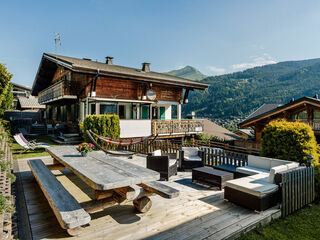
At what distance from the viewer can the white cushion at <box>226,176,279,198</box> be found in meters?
3.77

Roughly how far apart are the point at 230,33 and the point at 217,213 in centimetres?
1958

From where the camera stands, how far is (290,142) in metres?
5.51

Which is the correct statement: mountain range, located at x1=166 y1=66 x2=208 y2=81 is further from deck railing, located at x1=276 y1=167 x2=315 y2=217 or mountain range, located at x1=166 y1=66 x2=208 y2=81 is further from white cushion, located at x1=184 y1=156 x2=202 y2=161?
deck railing, located at x1=276 y1=167 x2=315 y2=217

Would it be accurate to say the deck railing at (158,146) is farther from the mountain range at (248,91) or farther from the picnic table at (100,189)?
the mountain range at (248,91)

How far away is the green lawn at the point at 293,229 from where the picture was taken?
3.18 m

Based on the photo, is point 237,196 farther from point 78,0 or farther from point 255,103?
point 255,103

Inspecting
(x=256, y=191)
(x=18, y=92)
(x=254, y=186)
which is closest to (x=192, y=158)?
(x=254, y=186)

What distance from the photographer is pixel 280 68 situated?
10138cm

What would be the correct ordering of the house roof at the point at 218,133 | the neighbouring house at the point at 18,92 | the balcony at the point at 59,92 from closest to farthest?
the balcony at the point at 59,92 < the house roof at the point at 218,133 < the neighbouring house at the point at 18,92

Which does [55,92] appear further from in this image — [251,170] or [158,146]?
[251,170]

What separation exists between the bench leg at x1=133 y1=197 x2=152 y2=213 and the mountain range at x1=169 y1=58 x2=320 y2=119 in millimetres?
64411

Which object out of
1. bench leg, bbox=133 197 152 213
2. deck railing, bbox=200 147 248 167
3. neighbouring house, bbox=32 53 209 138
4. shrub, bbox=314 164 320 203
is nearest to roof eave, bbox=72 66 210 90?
neighbouring house, bbox=32 53 209 138

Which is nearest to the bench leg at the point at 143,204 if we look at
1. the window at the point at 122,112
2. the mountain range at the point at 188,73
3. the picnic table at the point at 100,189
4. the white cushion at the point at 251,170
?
the picnic table at the point at 100,189

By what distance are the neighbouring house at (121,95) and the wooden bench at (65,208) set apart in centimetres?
930
